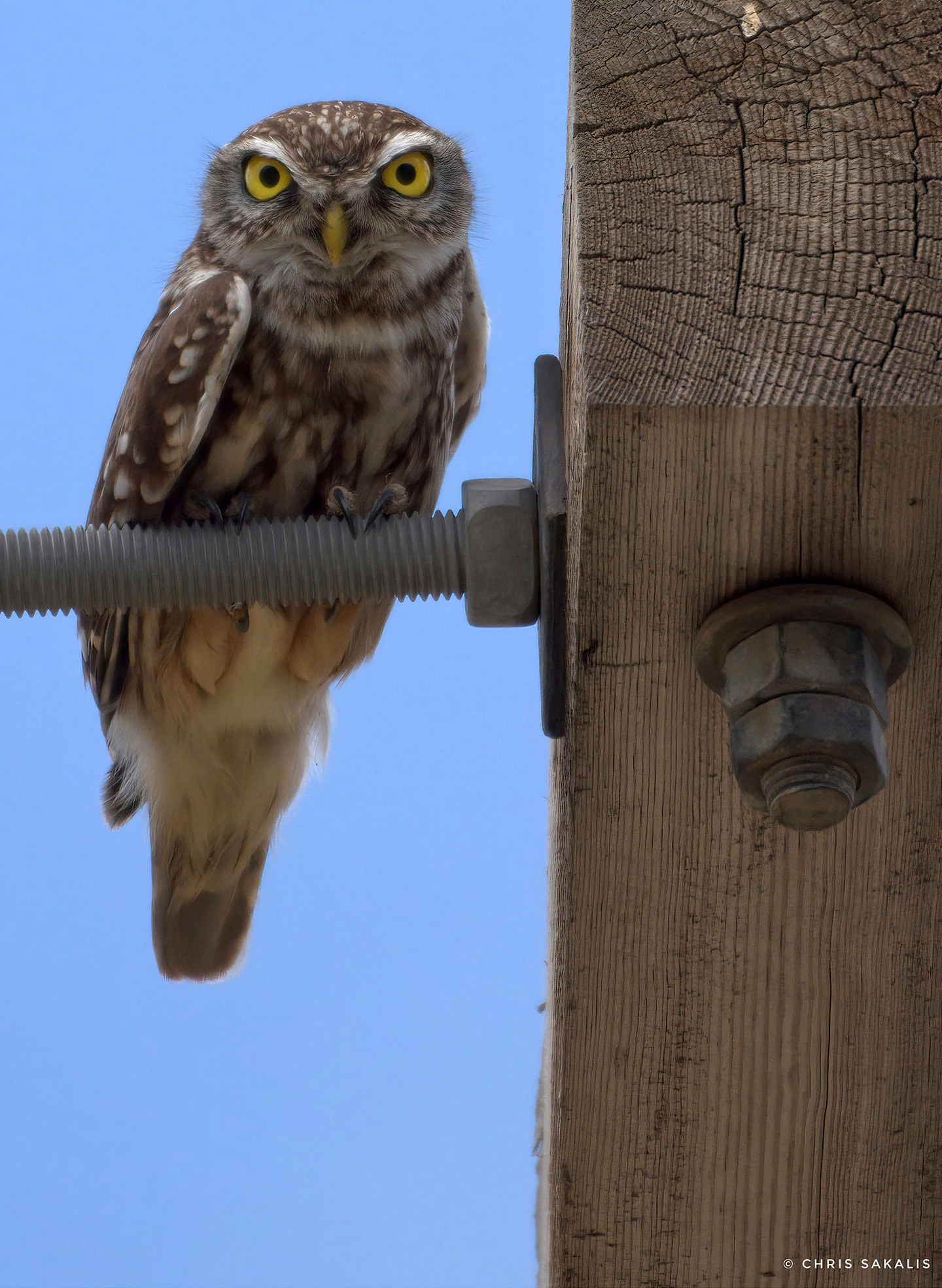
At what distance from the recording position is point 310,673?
6.75 ft

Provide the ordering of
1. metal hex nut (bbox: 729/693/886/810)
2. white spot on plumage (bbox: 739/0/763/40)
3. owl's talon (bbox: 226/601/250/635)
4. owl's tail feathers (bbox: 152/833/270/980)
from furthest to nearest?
owl's tail feathers (bbox: 152/833/270/980), owl's talon (bbox: 226/601/250/635), white spot on plumage (bbox: 739/0/763/40), metal hex nut (bbox: 729/693/886/810)

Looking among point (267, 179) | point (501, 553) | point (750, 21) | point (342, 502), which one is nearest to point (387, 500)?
point (342, 502)

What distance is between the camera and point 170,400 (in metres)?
1.69

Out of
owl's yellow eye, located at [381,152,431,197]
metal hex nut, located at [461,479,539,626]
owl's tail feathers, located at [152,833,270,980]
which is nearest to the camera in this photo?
metal hex nut, located at [461,479,539,626]

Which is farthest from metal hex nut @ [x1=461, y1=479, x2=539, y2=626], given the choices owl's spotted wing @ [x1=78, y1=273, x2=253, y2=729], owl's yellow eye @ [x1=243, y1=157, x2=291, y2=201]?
owl's yellow eye @ [x1=243, y1=157, x2=291, y2=201]

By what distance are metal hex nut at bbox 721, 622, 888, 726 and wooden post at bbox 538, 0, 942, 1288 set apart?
0.04m

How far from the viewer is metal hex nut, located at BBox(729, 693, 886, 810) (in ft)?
2.88

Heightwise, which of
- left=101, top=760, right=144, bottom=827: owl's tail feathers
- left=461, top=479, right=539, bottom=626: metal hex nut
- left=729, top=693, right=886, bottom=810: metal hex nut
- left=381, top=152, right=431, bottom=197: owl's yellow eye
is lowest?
left=729, top=693, right=886, bottom=810: metal hex nut

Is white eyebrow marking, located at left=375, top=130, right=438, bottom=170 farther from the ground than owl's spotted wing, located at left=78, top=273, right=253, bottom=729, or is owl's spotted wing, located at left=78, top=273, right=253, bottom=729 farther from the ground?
white eyebrow marking, located at left=375, top=130, right=438, bottom=170

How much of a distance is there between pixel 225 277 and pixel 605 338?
1.11m

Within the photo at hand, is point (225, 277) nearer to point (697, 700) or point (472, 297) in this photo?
point (472, 297)

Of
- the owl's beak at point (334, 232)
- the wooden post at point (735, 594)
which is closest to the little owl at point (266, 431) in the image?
the owl's beak at point (334, 232)

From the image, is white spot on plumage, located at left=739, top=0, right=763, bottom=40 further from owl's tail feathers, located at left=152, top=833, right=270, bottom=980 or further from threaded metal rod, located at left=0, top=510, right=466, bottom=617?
owl's tail feathers, located at left=152, top=833, right=270, bottom=980

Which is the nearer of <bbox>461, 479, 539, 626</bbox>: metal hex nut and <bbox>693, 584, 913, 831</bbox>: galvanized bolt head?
<bbox>693, 584, 913, 831</bbox>: galvanized bolt head
